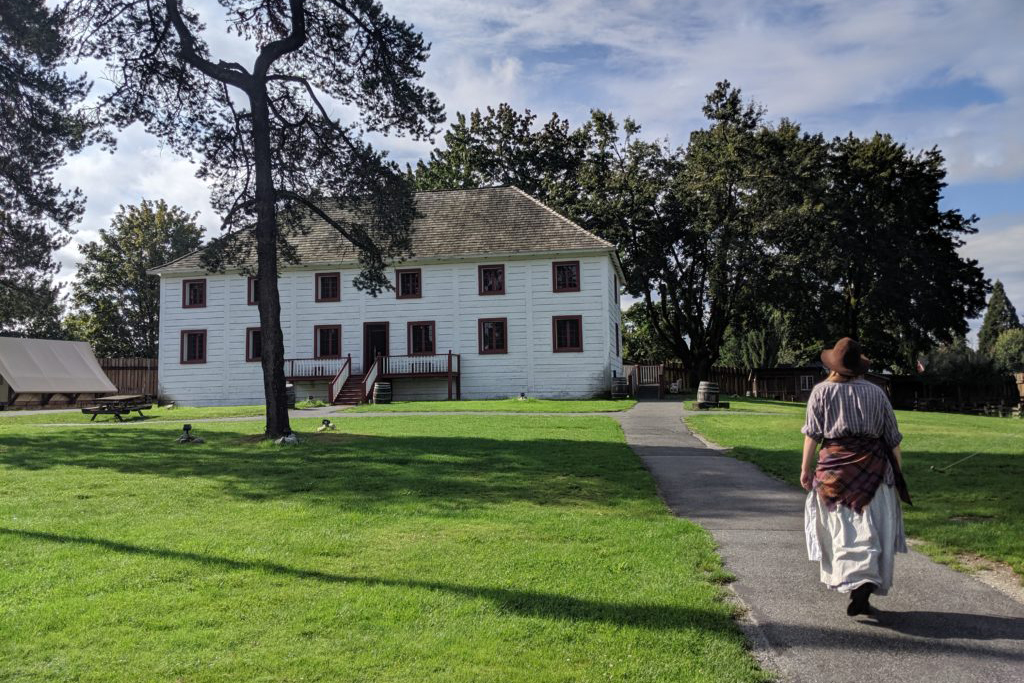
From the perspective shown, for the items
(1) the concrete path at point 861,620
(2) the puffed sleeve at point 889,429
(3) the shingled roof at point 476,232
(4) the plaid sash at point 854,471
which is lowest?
(1) the concrete path at point 861,620

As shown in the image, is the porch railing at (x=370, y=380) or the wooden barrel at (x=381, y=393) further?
the porch railing at (x=370, y=380)

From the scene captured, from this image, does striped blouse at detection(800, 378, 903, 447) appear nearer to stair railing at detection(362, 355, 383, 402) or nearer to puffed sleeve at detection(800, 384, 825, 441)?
puffed sleeve at detection(800, 384, 825, 441)

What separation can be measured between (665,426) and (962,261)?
112ft

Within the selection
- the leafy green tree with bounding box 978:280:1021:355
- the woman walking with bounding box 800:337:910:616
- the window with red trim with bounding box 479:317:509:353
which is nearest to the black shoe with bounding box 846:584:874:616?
the woman walking with bounding box 800:337:910:616

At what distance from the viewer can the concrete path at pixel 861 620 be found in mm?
3826

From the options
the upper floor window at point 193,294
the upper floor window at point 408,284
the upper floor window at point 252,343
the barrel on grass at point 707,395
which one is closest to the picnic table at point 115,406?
the upper floor window at point 252,343

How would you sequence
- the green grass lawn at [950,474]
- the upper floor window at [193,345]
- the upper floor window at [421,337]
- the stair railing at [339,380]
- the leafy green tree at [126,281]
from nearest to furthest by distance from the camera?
the green grass lawn at [950,474], the stair railing at [339,380], the upper floor window at [421,337], the upper floor window at [193,345], the leafy green tree at [126,281]

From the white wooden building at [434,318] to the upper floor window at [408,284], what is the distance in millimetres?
45

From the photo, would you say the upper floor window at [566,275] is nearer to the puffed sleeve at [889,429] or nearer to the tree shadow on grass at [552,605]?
the tree shadow on grass at [552,605]

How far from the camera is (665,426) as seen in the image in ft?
62.8

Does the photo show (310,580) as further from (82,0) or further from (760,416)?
(760,416)

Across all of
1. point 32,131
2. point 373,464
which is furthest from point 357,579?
point 32,131

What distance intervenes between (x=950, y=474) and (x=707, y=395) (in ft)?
50.7

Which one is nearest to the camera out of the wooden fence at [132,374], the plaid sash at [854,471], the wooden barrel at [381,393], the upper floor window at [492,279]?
the plaid sash at [854,471]
